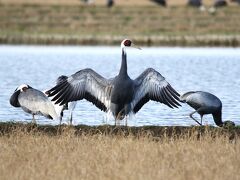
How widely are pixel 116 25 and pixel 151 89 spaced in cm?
3060

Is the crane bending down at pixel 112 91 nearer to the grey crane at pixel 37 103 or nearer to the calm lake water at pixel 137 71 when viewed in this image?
the calm lake water at pixel 137 71

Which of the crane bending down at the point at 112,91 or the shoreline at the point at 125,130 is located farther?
the crane bending down at the point at 112,91

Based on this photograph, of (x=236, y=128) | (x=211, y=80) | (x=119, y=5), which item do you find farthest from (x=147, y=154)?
(x=119, y=5)

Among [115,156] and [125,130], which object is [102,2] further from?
[115,156]

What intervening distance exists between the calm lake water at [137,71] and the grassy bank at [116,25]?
101 centimetres

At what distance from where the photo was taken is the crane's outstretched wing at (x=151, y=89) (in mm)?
12773

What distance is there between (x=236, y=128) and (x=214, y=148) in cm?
209

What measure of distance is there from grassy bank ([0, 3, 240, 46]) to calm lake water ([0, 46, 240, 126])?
3.32 feet

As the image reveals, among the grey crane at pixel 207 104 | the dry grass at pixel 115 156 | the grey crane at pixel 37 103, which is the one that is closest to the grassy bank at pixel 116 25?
the grey crane at pixel 207 104

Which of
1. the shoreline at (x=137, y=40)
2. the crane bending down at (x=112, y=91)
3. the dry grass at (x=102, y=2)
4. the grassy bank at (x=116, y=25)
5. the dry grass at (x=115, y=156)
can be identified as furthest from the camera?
the dry grass at (x=102, y=2)

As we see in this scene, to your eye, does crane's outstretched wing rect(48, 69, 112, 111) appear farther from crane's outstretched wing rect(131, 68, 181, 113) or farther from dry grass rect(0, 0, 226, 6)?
dry grass rect(0, 0, 226, 6)

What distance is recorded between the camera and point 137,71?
94.1 feet

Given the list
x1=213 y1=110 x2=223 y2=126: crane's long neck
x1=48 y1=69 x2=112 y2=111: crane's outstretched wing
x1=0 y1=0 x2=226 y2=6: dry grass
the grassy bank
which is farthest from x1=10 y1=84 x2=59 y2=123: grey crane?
x1=0 y1=0 x2=226 y2=6: dry grass

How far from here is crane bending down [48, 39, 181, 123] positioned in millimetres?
12742
